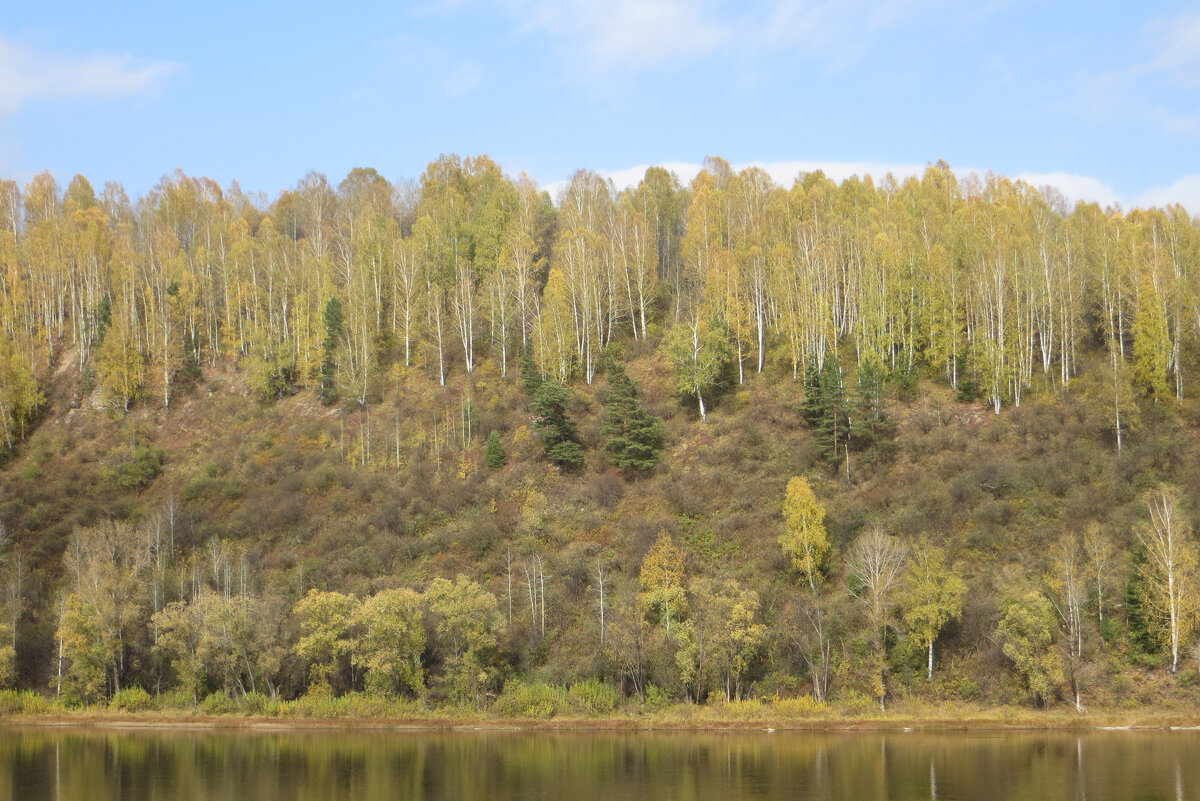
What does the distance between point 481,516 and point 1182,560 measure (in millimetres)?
46500

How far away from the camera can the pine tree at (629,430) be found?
251ft

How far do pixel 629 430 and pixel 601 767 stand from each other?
1469 inches

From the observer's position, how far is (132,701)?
6241 cm

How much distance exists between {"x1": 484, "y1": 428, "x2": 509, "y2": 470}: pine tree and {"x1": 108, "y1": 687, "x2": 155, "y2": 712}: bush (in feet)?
99.3

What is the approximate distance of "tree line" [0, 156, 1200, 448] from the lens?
81.1 metres

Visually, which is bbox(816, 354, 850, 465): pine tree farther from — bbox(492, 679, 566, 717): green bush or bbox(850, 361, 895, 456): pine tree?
bbox(492, 679, 566, 717): green bush

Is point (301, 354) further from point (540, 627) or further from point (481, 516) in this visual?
point (540, 627)

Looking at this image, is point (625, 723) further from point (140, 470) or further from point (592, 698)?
point (140, 470)

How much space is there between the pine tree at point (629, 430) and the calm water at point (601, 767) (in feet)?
88.4

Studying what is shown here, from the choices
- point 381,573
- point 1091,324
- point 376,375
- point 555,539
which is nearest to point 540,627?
point 555,539

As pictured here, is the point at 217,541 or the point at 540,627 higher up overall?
the point at 217,541

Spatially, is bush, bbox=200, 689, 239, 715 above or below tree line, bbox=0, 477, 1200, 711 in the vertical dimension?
below

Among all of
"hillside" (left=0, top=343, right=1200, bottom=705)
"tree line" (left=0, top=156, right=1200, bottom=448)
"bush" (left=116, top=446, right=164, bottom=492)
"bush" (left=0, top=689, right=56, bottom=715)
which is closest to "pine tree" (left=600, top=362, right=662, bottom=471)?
"hillside" (left=0, top=343, right=1200, bottom=705)

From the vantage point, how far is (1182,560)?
53094 millimetres
